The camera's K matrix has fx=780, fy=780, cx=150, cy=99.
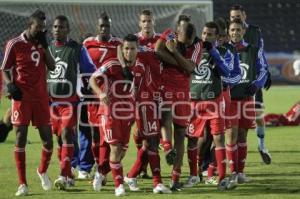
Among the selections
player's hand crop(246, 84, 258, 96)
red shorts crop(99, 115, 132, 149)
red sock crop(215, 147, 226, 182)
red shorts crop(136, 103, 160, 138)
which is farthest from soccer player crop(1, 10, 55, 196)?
player's hand crop(246, 84, 258, 96)

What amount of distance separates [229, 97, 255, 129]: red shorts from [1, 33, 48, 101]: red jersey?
2616mm

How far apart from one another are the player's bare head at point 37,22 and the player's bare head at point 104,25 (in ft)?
3.44

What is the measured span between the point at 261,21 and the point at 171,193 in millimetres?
30618

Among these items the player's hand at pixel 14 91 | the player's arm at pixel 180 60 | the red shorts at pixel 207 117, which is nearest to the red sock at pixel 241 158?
the red shorts at pixel 207 117

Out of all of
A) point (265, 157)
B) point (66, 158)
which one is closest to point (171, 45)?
point (66, 158)

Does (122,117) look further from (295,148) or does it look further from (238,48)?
(295,148)

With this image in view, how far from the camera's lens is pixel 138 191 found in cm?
931

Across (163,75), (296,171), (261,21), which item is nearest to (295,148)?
(296,171)

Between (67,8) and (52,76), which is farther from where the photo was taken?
(67,8)

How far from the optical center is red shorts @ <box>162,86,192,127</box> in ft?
30.9

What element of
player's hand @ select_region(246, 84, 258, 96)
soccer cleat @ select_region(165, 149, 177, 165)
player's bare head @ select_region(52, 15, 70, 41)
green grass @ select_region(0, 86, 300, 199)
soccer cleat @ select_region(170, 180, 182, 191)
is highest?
player's bare head @ select_region(52, 15, 70, 41)

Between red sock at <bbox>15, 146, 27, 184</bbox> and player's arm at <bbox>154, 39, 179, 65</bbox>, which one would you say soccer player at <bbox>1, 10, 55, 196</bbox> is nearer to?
Result: red sock at <bbox>15, 146, 27, 184</bbox>

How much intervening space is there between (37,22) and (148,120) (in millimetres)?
1742

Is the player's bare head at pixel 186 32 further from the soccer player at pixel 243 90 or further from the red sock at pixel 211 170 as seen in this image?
the red sock at pixel 211 170
